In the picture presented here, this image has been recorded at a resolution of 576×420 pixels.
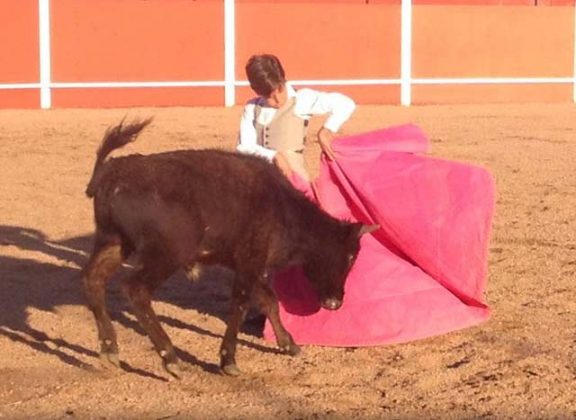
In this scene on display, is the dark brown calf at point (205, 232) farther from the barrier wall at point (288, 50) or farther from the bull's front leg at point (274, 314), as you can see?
the barrier wall at point (288, 50)

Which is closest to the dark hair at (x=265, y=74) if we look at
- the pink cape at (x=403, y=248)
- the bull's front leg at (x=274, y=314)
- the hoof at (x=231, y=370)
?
the pink cape at (x=403, y=248)

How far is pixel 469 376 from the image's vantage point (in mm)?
5656

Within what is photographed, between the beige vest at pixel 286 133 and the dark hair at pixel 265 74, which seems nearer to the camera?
the dark hair at pixel 265 74

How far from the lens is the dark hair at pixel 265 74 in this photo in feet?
20.6

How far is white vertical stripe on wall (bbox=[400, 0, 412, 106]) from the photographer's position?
64.3ft

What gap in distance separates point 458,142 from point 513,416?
Result: 9417 mm

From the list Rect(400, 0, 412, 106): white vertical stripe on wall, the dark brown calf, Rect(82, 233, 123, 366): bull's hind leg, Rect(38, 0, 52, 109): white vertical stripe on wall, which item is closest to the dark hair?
the dark brown calf

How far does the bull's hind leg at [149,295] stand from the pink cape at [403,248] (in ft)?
2.84

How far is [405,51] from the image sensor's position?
19.6 m

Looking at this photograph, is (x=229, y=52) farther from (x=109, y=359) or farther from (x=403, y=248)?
(x=109, y=359)

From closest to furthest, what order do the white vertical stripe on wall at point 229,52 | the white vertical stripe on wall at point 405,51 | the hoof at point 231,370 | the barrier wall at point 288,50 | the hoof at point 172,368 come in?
the hoof at point 172,368
the hoof at point 231,370
the barrier wall at point 288,50
the white vertical stripe on wall at point 229,52
the white vertical stripe on wall at point 405,51

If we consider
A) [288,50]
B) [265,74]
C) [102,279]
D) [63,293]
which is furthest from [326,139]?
[288,50]

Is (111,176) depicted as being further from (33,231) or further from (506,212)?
(506,212)

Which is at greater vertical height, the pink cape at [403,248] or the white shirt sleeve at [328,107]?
the white shirt sleeve at [328,107]
